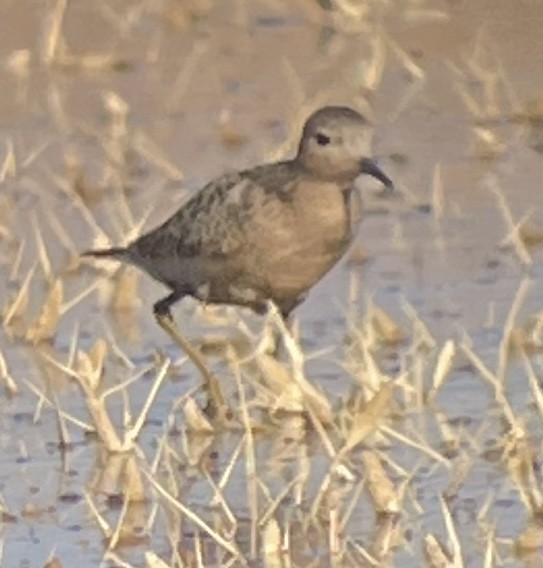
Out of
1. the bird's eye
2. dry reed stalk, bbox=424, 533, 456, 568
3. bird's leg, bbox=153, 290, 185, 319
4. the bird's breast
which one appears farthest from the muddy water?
the bird's eye

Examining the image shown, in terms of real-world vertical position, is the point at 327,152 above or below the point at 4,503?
above

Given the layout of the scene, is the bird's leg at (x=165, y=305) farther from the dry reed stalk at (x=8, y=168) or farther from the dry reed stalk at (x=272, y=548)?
the dry reed stalk at (x=272, y=548)

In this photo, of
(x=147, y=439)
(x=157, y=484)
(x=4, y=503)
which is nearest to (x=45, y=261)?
(x=147, y=439)

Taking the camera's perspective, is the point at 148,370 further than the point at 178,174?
No

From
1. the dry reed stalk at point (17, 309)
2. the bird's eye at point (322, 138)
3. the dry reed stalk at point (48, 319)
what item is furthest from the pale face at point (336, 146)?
the dry reed stalk at point (17, 309)

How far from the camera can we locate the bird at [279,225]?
7.55 metres

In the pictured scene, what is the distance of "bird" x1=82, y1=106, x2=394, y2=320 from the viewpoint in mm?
7555

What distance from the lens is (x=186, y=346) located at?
762 cm

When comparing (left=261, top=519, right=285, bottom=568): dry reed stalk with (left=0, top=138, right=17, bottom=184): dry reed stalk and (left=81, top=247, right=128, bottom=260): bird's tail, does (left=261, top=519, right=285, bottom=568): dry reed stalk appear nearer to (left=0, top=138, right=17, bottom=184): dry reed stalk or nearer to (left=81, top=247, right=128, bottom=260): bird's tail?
(left=81, top=247, right=128, bottom=260): bird's tail

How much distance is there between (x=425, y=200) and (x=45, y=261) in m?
1.58

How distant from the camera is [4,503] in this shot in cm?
659

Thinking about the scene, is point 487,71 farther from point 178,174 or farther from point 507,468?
point 507,468

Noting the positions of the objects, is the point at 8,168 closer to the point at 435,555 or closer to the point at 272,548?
the point at 272,548

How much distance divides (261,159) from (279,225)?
2546 millimetres
